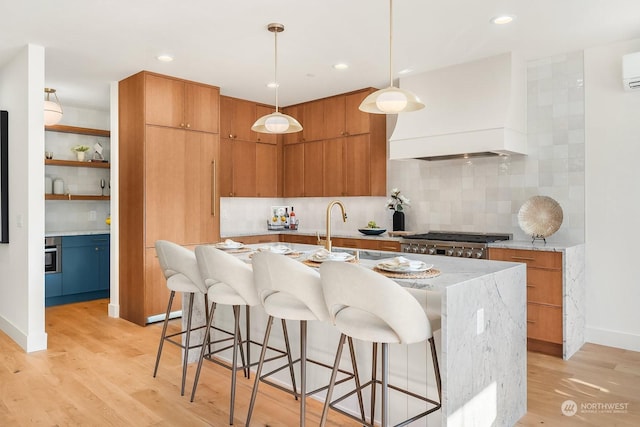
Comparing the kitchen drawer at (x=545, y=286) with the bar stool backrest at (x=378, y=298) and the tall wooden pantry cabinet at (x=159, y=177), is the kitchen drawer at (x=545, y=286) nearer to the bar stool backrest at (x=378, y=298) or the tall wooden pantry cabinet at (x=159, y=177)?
the bar stool backrest at (x=378, y=298)

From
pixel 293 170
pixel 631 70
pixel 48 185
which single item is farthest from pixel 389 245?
pixel 48 185

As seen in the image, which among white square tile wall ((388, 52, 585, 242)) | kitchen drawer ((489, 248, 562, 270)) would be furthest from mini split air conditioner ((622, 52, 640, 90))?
kitchen drawer ((489, 248, 562, 270))

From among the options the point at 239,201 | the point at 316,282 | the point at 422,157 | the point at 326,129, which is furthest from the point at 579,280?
the point at 239,201

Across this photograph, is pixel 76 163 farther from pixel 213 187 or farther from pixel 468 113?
pixel 468 113

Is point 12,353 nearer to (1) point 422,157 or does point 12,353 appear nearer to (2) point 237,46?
(2) point 237,46

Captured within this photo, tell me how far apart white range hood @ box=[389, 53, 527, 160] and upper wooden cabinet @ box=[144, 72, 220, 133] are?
6.90 ft

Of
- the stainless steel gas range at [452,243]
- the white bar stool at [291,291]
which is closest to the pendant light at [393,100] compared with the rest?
the white bar stool at [291,291]

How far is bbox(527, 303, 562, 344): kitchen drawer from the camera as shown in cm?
364

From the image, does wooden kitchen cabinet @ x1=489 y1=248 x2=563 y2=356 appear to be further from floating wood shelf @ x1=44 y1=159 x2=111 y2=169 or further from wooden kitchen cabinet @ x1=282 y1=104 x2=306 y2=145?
floating wood shelf @ x1=44 y1=159 x2=111 y2=169

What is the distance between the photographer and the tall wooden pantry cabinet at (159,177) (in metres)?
4.60

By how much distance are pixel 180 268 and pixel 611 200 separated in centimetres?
355

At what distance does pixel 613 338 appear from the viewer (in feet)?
12.7

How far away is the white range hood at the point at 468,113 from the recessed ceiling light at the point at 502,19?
75 cm

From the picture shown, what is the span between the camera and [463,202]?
15.6 ft
